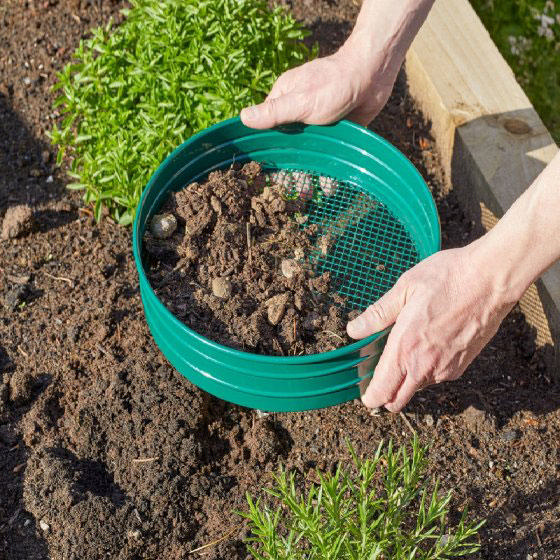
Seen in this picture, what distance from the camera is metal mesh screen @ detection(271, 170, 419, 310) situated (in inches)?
107

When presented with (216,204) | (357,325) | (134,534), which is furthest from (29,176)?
(357,325)

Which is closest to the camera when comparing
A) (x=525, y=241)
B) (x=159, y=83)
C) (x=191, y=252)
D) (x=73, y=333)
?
(x=525, y=241)

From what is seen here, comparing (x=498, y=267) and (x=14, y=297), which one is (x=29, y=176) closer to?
(x=14, y=297)

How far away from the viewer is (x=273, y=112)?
273 cm

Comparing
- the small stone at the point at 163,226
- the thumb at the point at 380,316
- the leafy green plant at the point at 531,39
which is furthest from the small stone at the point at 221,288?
the leafy green plant at the point at 531,39

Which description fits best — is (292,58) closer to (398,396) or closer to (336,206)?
(336,206)

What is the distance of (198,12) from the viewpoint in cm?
325

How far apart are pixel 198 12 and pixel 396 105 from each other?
1.01m

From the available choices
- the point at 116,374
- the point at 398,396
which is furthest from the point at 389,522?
the point at 116,374

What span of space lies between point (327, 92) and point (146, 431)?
126cm

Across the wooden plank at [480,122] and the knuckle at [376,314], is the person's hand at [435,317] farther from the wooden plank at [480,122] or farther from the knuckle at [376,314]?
the wooden plank at [480,122]

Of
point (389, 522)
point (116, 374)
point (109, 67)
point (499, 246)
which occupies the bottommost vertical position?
point (116, 374)

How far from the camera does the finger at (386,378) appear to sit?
2.35 meters

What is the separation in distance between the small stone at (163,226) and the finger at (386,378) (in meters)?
0.80
